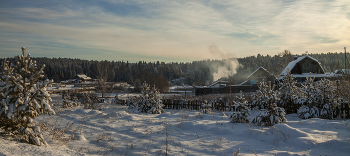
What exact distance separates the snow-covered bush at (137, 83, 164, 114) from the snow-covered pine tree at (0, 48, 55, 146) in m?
8.36

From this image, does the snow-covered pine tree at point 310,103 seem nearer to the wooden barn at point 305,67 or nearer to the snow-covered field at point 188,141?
the snow-covered field at point 188,141

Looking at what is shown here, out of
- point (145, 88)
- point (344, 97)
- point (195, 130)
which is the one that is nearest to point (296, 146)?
point (195, 130)

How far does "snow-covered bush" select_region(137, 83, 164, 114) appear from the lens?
12812mm

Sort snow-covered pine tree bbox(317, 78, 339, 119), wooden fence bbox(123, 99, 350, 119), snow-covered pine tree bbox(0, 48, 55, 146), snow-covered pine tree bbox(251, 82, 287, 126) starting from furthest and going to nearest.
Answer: wooden fence bbox(123, 99, 350, 119)
snow-covered pine tree bbox(317, 78, 339, 119)
snow-covered pine tree bbox(251, 82, 287, 126)
snow-covered pine tree bbox(0, 48, 55, 146)

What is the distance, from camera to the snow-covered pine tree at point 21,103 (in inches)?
171

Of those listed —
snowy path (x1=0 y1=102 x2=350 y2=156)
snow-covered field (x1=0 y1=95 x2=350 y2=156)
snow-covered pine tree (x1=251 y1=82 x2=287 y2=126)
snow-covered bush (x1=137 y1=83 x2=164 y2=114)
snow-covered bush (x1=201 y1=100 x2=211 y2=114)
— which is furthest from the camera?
snow-covered bush (x1=201 y1=100 x2=211 y2=114)

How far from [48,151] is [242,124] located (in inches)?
298

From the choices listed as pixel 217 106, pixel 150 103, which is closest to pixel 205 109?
pixel 217 106

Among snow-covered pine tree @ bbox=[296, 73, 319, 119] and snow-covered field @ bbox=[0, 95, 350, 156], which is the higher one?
snow-covered pine tree @ bbox=[296, 73, 319, 119]

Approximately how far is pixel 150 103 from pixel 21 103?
8.76 meters

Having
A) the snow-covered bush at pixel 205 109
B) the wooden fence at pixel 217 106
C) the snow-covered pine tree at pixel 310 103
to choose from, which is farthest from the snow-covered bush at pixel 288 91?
the snow-covered bush at pixel 205 109

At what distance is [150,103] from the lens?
1292 centimetres

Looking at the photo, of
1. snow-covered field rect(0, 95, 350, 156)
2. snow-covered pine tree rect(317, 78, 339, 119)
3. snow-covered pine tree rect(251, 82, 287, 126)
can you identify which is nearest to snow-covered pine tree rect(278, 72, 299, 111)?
snow-covered pine tree rect(317, 78, 339, 119)

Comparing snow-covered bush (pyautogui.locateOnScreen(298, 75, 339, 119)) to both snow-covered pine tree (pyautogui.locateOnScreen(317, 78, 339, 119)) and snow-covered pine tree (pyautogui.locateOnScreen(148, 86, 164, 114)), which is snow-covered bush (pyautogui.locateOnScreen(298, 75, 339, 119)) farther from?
snow-covered pine tree (pyautogui.locateOnScreen(148, 86, 164, 114))
